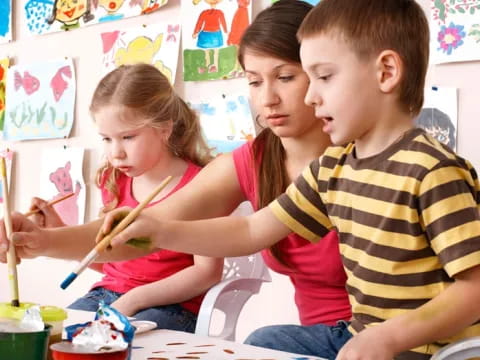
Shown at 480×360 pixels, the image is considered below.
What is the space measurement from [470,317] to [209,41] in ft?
4.35

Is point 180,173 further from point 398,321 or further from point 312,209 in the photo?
point 398,321

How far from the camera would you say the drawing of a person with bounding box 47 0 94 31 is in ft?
7.59

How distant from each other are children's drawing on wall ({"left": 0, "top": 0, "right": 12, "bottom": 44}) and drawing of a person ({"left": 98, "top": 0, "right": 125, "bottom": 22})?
0.46 metres

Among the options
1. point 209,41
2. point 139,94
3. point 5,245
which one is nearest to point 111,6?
point 209,41

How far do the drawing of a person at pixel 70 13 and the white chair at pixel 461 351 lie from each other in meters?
1.86

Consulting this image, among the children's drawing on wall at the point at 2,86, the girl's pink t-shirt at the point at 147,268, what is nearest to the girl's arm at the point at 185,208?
the girl's pink t-shirt at the point at 147,268

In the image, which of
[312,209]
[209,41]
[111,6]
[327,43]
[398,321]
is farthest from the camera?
[111,6]

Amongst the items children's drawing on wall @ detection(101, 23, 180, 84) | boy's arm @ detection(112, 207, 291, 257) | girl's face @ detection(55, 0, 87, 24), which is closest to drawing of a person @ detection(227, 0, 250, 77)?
children's drawing on wall @ detection(101, 23, 180, 84)

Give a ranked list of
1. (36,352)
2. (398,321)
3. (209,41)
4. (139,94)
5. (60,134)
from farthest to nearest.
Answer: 1. (60,134)
2. (209,41)
3. (139,94)
4. (398,321)
5. (36,352)

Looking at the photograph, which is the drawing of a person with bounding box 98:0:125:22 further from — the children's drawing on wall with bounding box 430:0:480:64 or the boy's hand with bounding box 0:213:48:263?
the boy's hand with bounding box 0:213:48:263

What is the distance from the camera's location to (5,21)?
2.55m

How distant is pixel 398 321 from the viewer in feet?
2.57

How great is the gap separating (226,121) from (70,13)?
793 millimetres

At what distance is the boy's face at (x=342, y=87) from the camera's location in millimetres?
924
